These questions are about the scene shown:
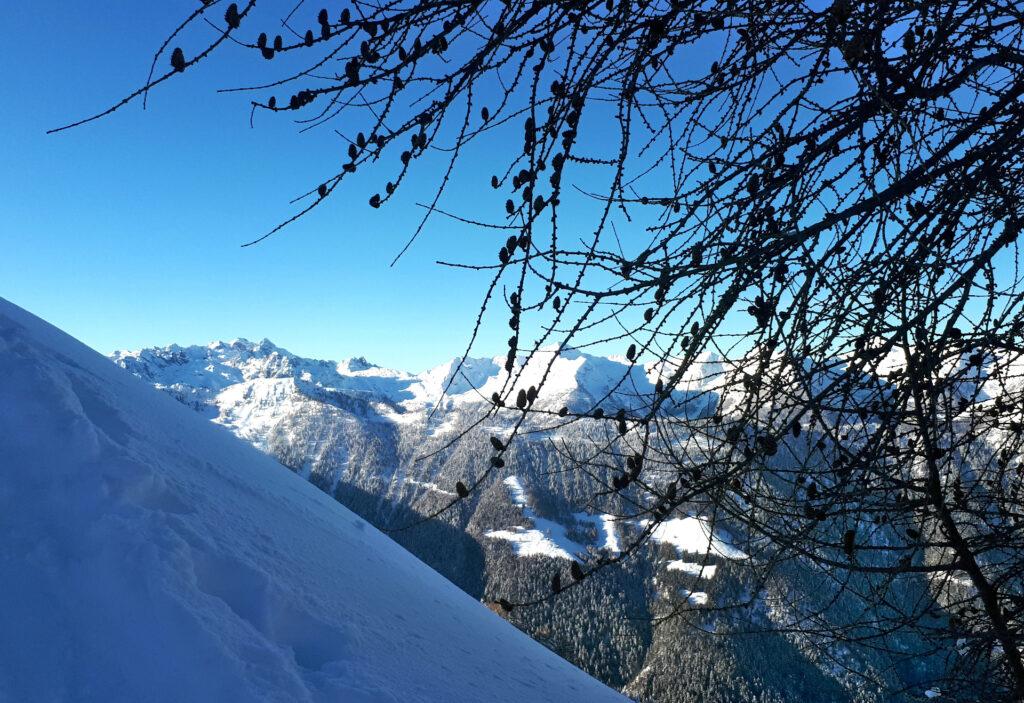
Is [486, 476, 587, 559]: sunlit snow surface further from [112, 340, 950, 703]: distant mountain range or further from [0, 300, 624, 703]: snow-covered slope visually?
[0, 300, 624, 703]: snow-covered slope

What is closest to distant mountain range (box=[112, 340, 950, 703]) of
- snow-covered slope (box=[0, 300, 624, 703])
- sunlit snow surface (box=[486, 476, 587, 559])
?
sunlit snow surface (box=[486, 476, 587, 559])

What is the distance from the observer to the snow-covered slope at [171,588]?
1.21 meters

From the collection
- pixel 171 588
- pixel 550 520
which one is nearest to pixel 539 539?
pixel 550 520

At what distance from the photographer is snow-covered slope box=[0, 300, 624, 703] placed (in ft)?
3.98

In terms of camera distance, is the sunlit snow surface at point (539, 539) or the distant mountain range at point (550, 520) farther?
the sunlit snow surface at point (539, 539)

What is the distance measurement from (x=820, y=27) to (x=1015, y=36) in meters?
0.68

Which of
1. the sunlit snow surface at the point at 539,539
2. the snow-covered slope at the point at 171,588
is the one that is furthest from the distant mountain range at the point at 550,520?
the snow-covered slope at the point at 171,588

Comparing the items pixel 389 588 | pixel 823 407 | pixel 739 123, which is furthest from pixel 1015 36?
pixel 389 588

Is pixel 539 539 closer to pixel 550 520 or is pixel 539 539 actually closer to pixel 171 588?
pixel 550 520

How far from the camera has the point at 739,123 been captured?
62.7 inches

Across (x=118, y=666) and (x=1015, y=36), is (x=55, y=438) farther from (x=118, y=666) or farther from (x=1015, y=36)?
(x=1015, y=36)

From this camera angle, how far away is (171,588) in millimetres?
1403

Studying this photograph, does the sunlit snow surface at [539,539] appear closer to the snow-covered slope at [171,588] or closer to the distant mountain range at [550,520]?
the distant mountain range at [550,520]

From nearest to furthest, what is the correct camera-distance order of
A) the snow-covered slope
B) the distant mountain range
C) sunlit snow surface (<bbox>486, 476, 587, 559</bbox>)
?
the snow-covered slope
the distant mountain range
sunlit snow surface (<bbox>486, 476, 587, 559</bbox>)
